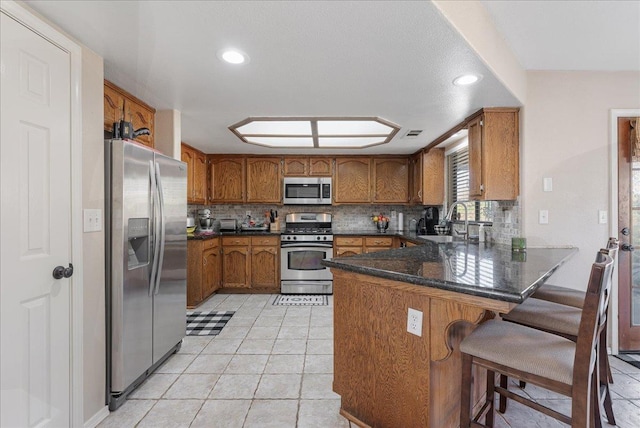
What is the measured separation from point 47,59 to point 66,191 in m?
0.64

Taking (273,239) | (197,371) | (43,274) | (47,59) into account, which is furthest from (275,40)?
(273,239)

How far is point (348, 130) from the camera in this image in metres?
3.46

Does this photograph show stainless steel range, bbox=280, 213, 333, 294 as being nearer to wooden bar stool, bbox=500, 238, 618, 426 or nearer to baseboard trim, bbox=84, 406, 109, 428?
baseboard trim, bbox=84, 406, 109, 428

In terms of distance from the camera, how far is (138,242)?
203cm

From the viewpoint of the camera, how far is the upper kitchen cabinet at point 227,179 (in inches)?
182

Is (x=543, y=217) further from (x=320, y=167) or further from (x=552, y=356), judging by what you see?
(x=320, y=167)

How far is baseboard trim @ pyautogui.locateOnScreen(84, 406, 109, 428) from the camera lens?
1631 millimetres

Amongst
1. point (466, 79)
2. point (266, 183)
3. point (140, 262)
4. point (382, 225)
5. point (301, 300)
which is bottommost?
point (301, 300)

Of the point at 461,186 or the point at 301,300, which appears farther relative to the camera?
the point at 301,300

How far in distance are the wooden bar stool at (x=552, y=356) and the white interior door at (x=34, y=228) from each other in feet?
6.46

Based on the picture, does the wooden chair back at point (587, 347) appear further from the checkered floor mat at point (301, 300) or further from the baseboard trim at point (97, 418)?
the checkered floor mat at point (301, 300)

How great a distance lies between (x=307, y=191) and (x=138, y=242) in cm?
288

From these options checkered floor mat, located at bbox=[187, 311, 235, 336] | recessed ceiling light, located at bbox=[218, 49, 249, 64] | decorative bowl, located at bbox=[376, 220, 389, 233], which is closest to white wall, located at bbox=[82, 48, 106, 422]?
recessed ceiling light, located at bbox=[218, 49, 249, 64]

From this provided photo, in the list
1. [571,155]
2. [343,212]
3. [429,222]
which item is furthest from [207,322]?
[571,155]
